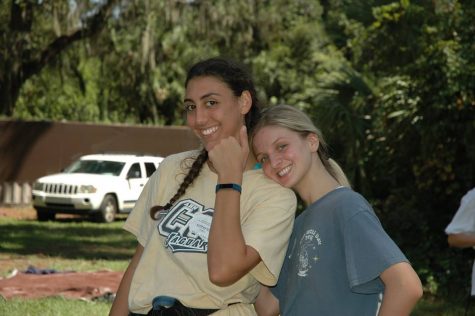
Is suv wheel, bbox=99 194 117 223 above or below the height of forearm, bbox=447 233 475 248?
below

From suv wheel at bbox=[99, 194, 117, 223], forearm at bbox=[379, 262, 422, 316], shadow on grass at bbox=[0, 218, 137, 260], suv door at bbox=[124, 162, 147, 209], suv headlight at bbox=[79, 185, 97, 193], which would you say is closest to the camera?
forearm at bbox=[379, 262, 422, 316]

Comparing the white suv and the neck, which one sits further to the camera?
the white suv

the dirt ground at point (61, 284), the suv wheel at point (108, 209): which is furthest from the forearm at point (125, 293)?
the suv wheel at point (108, 209)

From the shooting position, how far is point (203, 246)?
9.82 ft

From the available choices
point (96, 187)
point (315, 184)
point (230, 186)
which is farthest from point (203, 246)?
point (96, 187)

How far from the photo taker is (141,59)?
85.0 ft

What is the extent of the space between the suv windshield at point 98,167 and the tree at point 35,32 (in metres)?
3.22

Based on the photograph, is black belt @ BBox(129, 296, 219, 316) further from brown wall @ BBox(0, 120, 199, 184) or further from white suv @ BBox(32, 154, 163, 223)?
brown wall @ BBox(0, 120, 199, 184)

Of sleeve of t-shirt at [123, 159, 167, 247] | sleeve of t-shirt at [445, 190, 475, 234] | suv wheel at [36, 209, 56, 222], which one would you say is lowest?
suv wheel at [36, 209, 56, 222]

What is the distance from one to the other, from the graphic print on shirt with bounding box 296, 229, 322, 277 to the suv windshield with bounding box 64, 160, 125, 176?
1833 centimetres

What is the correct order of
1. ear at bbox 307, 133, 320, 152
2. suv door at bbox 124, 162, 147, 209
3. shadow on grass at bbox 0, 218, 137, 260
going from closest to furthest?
ear at bbox 307, 133, 320, 152, shadow on grass at bbox 0, 218, 137, 260, suv door at bbox 124, 162, 147, 209

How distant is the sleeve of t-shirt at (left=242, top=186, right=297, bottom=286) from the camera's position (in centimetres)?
296

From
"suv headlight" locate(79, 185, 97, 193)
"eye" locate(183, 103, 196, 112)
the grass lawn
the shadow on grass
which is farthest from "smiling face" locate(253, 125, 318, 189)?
"suv headlight" locate(79, 185, 97, 193)

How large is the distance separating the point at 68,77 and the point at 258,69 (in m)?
10.2
